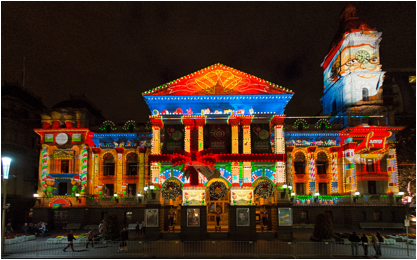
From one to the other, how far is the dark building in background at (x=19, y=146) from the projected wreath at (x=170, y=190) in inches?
996

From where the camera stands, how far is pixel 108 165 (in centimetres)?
4694

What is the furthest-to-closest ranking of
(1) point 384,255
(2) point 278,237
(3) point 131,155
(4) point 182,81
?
(3) point 131,155
(4) point 182,81
(2) point 278,237
(1) point 384,255

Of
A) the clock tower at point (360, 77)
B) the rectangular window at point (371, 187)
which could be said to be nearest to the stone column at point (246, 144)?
the clock tower at point (360, 77)

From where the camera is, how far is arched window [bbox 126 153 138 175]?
47.3 m

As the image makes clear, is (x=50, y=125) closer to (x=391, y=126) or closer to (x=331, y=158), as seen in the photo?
(x=331, y=158)

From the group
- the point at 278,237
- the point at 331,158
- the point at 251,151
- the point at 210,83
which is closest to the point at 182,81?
the point at 210,83

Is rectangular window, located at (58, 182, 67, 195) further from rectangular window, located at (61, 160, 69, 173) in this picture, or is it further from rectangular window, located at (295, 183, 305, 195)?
rectangular window, located at (295, 183, 305, 195)

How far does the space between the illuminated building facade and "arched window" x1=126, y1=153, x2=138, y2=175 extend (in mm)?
137

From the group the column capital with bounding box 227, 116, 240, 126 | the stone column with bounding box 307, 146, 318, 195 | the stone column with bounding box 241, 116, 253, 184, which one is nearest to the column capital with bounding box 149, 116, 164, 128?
the column capital with bounding box 227, 116, 240, 126

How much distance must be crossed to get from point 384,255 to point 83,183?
3427 centimetres

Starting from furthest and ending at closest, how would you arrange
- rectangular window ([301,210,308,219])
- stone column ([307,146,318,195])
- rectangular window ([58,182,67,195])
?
rectangular window ([58,182,67,195]) < stone column ([307,146,318,195]) < rectangular window ([301,210,308,219])

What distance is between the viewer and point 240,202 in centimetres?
3167

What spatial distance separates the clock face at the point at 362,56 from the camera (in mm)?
45875

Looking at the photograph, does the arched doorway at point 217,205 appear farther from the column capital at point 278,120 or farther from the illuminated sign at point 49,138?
the illuminated sign at point 49,138
